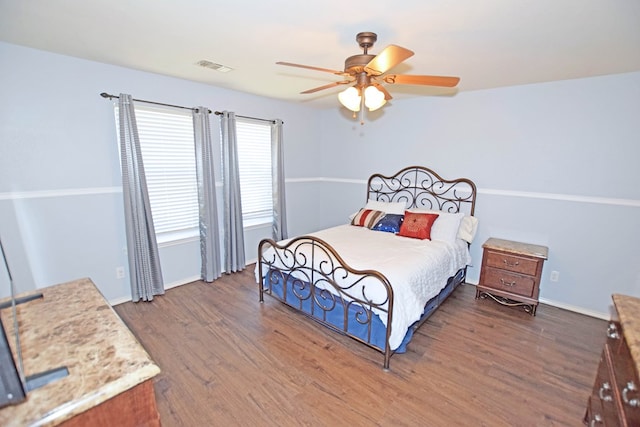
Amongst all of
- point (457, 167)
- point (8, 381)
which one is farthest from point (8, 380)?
point (457, 167)

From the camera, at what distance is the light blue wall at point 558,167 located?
8.96 feet

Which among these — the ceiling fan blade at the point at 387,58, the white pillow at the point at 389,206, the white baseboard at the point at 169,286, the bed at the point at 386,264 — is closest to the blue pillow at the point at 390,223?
the bed at the point at 386,264

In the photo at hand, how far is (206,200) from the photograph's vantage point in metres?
3.51

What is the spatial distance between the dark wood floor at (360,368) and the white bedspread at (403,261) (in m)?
0.37

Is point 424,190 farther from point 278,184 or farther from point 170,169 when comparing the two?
point 170,169

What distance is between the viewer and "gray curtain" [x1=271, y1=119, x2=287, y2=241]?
169 inches

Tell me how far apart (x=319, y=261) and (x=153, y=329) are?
167cm

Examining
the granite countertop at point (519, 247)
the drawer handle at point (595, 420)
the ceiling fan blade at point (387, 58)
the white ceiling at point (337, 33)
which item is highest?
the white ceiling at point (337, 33)

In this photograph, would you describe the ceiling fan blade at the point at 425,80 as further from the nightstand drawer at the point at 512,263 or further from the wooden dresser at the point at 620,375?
the nightstand drawer at the point at 512,263

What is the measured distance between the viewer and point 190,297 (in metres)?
3.26

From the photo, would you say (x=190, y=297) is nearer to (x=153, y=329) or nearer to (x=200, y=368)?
(x=153, y=329)

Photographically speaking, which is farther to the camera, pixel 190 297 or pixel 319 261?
pixel 190 297

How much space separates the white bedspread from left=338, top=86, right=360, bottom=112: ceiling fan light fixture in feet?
4.33

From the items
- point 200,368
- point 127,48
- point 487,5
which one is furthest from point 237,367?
point 487,5
